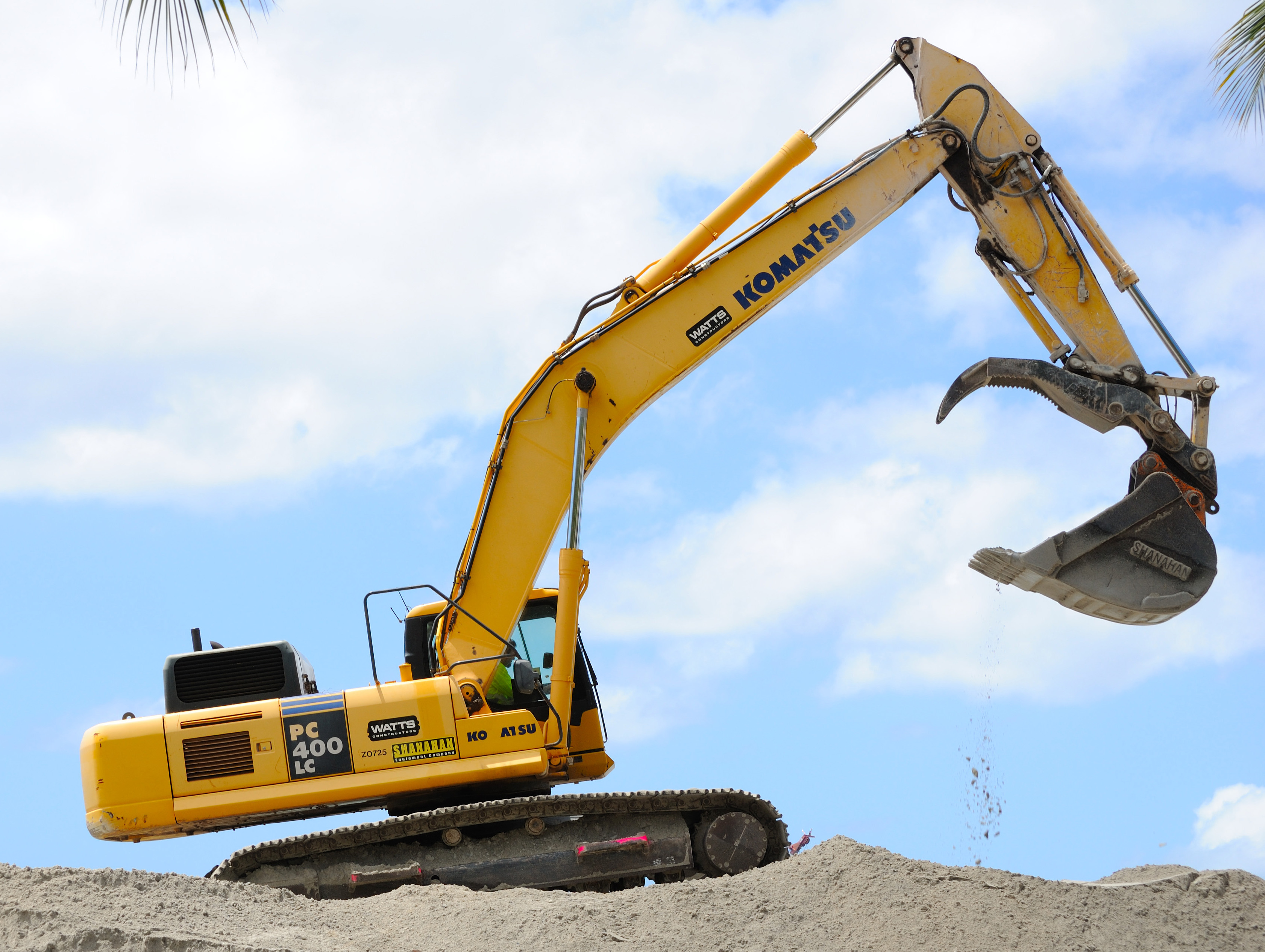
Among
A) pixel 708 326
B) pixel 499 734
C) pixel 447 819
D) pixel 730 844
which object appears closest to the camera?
pixel 447 819

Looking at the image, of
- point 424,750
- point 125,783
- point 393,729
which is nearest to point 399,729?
point 393,729

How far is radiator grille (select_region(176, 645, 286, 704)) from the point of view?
794cm

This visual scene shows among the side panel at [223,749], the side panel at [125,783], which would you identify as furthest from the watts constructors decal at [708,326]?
the side panel at [125,783]

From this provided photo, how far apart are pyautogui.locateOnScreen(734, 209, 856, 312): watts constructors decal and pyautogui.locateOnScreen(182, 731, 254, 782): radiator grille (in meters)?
3.89

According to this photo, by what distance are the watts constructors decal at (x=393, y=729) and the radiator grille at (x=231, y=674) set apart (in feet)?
2.73

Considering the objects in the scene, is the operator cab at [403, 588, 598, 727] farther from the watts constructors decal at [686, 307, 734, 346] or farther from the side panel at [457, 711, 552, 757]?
the watts constructors decal at [686, 307, 734, 346]

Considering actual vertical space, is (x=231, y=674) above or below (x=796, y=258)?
below

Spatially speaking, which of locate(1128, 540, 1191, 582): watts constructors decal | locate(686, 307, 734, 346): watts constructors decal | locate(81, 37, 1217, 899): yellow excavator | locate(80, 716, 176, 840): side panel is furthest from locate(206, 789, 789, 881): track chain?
locate(1128, 540, 1191, 582): watts constructors decal

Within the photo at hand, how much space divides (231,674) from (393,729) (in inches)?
49.2

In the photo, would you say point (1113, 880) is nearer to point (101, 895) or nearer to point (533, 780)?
point (533, 780)

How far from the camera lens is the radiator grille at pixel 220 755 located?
7520 mm

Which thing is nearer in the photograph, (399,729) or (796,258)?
(399,729)

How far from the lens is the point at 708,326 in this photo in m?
8.31

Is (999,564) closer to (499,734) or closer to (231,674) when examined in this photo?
(499,734)
